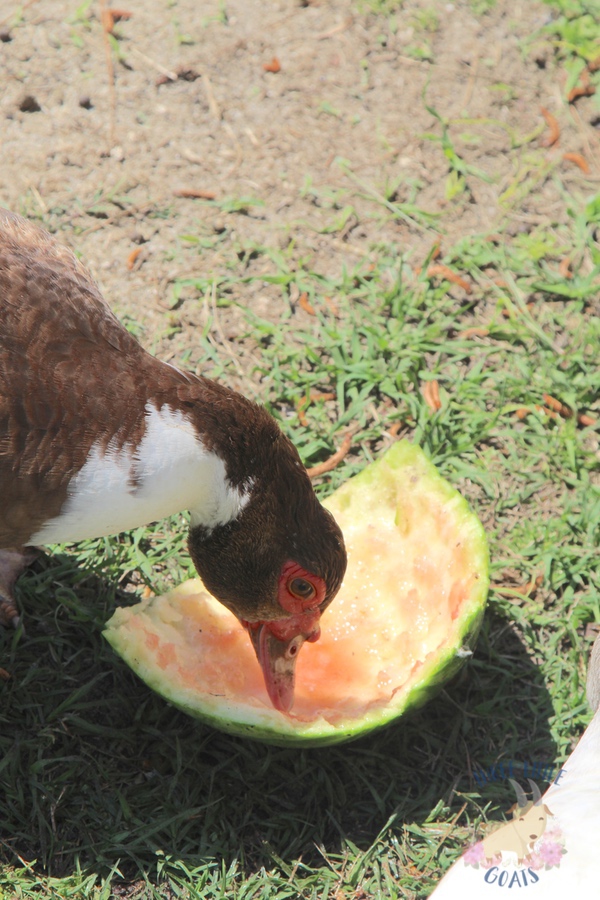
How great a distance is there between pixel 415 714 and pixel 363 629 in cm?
37

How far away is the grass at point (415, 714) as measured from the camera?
320 cm

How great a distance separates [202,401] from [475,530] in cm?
110

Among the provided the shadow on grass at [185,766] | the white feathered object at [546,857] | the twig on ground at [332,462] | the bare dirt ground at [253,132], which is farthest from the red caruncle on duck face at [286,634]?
the bare dirt ground at [253,132]

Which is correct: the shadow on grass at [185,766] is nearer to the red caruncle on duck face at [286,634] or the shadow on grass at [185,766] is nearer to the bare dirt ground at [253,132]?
the red caruncle on duck face at [286,634]

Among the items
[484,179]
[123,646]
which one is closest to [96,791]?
[123,646]

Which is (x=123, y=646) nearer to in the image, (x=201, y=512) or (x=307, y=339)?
(x=201, y=512)

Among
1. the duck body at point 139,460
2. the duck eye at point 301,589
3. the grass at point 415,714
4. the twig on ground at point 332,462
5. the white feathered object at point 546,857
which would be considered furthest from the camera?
the twig on ground at point 332,462

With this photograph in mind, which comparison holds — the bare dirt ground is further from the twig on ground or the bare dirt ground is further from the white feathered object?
the white feathered object

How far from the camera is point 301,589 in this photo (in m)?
3.09

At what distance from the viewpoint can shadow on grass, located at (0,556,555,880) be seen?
3.20 m

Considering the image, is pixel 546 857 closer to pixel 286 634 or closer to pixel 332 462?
pixel 286 634

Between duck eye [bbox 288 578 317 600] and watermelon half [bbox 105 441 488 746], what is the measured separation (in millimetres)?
392

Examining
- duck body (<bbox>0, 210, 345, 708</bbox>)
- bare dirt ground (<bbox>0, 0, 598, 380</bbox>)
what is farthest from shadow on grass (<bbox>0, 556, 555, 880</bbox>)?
bare dirt ground (<bbox>0, 0, 598, 380</bbox>)

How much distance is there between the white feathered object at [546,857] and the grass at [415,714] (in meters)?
0.60
